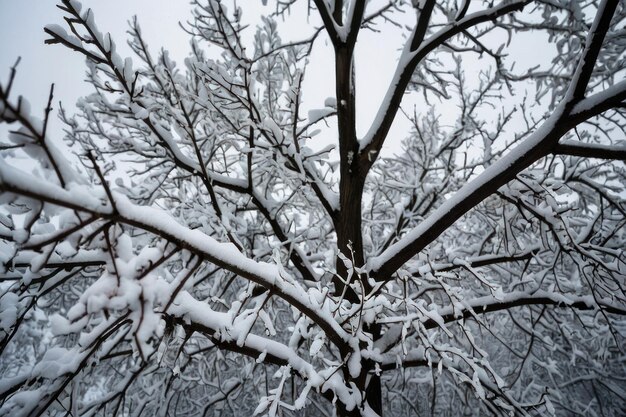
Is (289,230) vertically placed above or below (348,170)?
below

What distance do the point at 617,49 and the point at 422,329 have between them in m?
4.35

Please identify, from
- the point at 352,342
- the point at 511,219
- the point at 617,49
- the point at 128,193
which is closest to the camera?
the point at 352,342

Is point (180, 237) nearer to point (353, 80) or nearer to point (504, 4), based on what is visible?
point (353, 80)

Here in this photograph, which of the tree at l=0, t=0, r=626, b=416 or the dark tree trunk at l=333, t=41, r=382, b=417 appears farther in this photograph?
the dark tree trunk at l=333, t=41, r=382, b=417

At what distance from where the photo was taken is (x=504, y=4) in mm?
2666

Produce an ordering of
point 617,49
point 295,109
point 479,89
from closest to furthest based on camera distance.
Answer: point 295,109
point 617,49
point 479,89

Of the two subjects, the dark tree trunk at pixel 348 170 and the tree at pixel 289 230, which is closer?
the tree at pixel 289 230

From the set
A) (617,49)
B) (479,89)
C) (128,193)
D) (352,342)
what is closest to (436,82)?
(479,89)

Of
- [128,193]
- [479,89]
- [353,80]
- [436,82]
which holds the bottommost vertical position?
[128,193]

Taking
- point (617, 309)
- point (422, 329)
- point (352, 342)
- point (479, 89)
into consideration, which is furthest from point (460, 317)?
point (479, 89)

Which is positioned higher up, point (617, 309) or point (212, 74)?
point (212, 74)

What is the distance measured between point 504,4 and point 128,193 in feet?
13.1

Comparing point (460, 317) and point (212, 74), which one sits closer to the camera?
point (460, 317)

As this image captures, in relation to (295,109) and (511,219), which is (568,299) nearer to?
(511,219)
